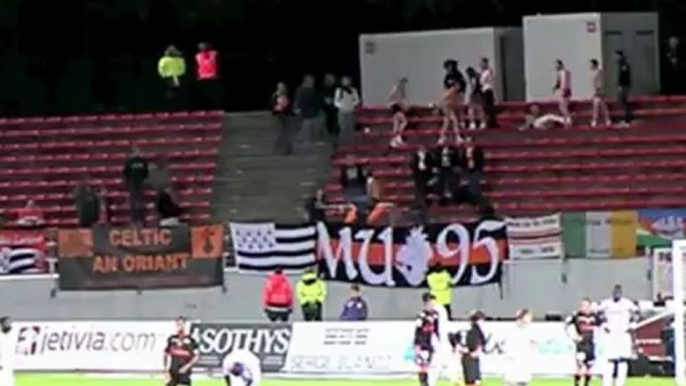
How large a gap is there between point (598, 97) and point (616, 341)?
13.5m

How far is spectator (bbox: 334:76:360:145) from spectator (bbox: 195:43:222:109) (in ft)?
11.6

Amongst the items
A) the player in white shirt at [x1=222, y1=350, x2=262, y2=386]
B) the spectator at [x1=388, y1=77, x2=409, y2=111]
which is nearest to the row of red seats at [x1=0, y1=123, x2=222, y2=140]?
the spectator at [x1=388, y1=77, x2=409, y2=111]

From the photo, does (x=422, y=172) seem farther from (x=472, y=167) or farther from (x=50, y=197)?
(x=50, y=197)

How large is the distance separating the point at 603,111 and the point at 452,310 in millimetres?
7242

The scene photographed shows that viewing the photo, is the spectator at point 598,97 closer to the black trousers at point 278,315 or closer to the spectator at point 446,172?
the spectator at point 446,172

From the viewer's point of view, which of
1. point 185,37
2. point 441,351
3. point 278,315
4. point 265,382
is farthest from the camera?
point 185,37

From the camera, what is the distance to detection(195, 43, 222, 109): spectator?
5712cm

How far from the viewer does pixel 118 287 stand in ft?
167

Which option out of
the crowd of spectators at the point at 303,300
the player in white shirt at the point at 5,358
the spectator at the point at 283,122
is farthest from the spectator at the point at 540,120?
the player in white shirt at the point at 5,358

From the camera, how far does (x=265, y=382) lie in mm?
43719

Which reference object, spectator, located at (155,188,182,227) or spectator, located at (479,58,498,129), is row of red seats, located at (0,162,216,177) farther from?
spectator, located at (479,58,498,129)

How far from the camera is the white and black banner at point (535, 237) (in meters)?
47.1

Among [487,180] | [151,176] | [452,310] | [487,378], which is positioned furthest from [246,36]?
[487,378]

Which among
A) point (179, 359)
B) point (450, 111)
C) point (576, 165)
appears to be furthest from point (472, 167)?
point (179, 359)
